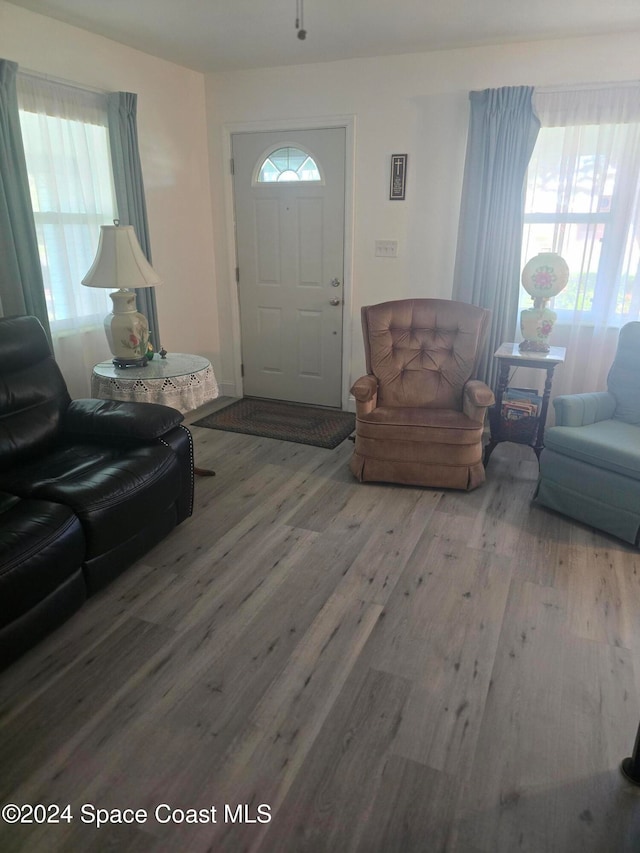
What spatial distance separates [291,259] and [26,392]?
246cm

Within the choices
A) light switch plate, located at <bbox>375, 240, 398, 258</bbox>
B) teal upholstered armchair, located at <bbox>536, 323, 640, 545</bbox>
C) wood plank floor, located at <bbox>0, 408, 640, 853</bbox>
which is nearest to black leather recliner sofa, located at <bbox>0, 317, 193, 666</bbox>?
wood plank floor, located at <bbox>0, 408, 640, 853</bbox>

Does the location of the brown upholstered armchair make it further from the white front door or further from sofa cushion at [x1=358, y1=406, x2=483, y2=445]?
the white front door

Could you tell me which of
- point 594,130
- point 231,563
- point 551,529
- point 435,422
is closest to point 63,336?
point 231,563

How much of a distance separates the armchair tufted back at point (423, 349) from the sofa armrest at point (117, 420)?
4.60ft

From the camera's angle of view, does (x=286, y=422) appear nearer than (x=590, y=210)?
No

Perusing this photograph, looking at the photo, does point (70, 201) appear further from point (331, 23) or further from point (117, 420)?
point (331, 23)

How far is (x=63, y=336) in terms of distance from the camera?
3.43 metres

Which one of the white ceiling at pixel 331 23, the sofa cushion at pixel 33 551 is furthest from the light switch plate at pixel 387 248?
the sofa cushion at pixel 33 551

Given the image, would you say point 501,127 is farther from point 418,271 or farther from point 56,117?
point 56,117

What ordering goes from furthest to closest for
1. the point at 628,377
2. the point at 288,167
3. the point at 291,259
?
the point at 291,259, the point at 288,167, the point at 628,377

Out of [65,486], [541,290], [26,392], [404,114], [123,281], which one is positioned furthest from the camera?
[404,114]

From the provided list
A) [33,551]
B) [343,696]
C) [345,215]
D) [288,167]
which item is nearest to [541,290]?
[345,215]

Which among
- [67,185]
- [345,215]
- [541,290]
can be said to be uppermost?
[67,185]

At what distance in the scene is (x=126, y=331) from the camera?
309cm
